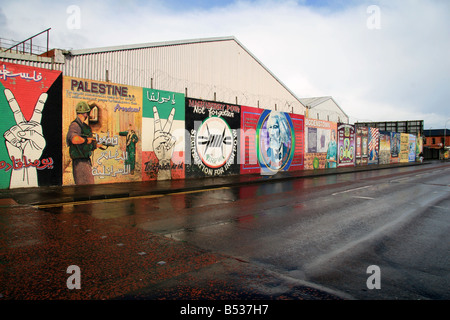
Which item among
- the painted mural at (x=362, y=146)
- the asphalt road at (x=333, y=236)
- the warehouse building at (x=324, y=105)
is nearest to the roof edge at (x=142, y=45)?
the asphalt road at (x=333, y=236)

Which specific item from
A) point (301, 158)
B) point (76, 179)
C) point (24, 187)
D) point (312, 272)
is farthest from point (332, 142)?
point (312, 272)

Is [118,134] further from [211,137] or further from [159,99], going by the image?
[211,137]

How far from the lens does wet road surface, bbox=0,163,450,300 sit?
3.70 meters

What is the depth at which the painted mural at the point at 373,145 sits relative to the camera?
36.7 meters

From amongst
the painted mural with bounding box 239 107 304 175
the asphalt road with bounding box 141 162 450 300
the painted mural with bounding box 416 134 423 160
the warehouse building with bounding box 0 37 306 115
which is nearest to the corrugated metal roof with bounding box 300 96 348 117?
the painted mural with bounding box 416 134 423 160

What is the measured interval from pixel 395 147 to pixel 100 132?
4117cm

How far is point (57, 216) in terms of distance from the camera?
743cm

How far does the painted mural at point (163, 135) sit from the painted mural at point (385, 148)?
1220 inches

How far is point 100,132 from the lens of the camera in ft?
44.3

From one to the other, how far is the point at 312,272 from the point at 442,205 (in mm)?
7860

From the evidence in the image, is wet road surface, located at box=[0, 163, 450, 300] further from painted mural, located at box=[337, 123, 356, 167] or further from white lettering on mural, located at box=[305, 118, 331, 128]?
painted mural, located at box=[337, 123, 356, 167]

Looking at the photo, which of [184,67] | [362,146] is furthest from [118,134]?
[362,146]
